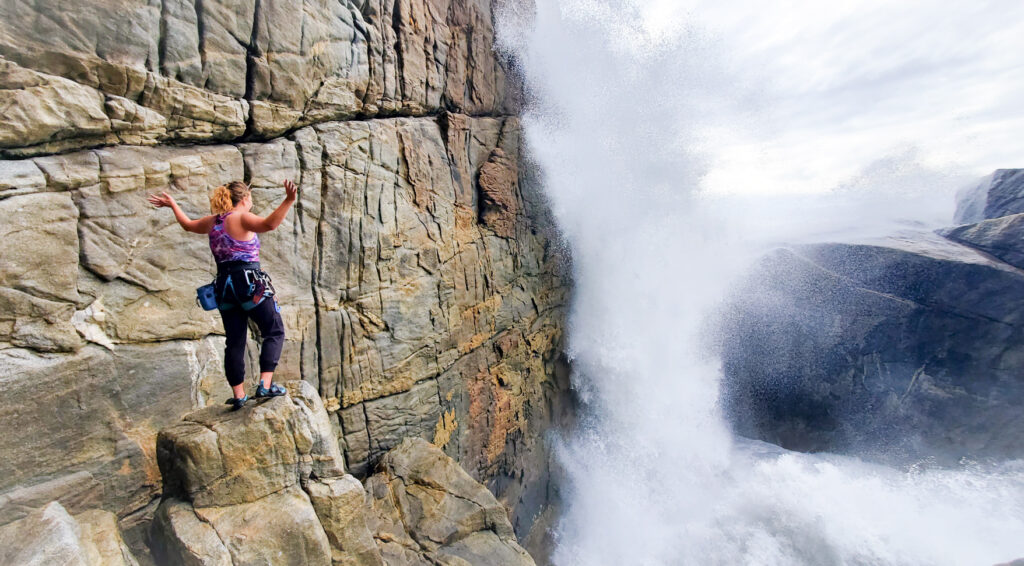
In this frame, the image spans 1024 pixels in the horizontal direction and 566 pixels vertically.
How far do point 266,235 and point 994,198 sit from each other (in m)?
25.1

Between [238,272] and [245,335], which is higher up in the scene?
[238,272]

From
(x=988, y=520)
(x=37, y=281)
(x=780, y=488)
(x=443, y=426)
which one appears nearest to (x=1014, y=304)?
(x=988, y=520)

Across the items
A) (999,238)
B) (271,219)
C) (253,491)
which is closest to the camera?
(271,219)

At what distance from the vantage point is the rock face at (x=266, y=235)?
4156mm

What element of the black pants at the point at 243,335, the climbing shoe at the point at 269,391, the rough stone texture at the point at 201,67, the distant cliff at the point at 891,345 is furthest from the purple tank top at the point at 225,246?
the distant cliff at the point at 891,345

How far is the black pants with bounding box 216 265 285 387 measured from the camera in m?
3.59

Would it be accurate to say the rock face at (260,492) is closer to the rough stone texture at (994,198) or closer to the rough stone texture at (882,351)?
the rough stone texture at (882,351)

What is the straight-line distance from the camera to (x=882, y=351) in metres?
14.2

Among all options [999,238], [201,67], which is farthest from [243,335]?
[999,238]

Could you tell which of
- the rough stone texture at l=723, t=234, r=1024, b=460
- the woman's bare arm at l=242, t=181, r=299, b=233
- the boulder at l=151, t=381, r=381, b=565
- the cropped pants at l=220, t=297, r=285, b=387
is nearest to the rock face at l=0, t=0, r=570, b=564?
the boulder at l=151, t=381, r=381, b=565

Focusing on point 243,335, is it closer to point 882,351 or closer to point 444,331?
point 444,331

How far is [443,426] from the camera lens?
28.5 ft

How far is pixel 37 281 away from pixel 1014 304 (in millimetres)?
21382

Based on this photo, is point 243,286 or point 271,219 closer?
point 271,219
